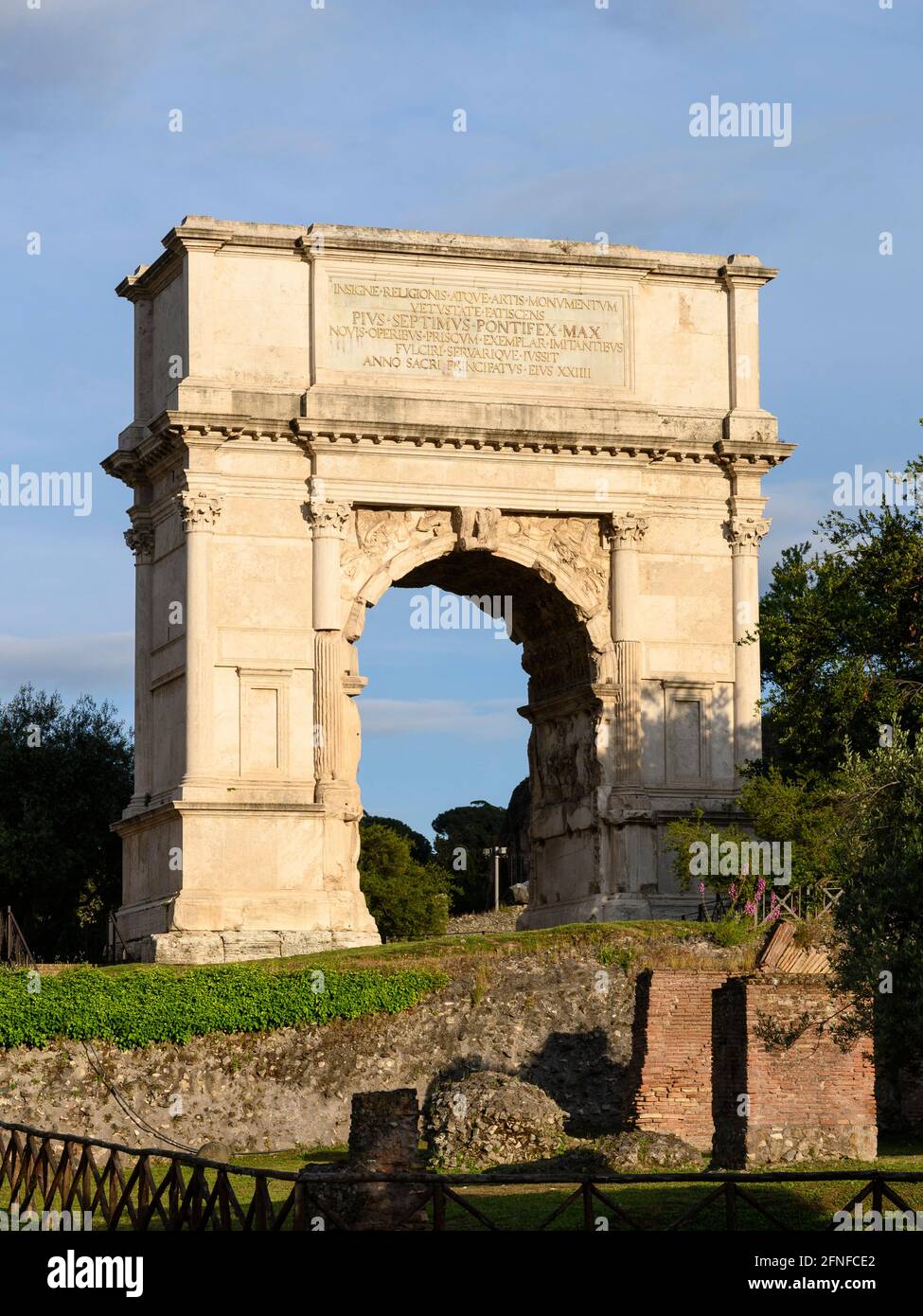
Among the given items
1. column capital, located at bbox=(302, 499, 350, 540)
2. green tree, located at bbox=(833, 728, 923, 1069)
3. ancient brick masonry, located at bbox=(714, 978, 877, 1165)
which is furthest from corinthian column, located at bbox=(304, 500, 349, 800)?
green tree, located at bbox=(833, 728, 923, 1069)

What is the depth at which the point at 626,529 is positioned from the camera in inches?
1881

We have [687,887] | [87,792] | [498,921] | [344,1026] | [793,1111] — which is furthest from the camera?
[498,921]

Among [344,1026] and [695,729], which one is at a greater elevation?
[695,729]

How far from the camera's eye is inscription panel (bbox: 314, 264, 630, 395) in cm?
4706

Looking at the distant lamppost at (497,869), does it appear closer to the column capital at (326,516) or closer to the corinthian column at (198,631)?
the column capital at (326,516)

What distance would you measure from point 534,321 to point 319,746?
29.7 ft

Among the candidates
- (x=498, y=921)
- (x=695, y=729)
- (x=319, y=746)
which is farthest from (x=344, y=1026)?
(x=498, y=921)

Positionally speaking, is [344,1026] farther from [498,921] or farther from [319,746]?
[498,921]

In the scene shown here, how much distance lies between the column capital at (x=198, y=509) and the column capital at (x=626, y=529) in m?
7.37

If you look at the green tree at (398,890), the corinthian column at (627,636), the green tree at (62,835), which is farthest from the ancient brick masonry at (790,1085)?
the green tree at (398,890)

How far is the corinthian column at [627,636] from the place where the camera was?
156 ft

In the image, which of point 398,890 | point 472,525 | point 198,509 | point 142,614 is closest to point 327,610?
point 198,509
